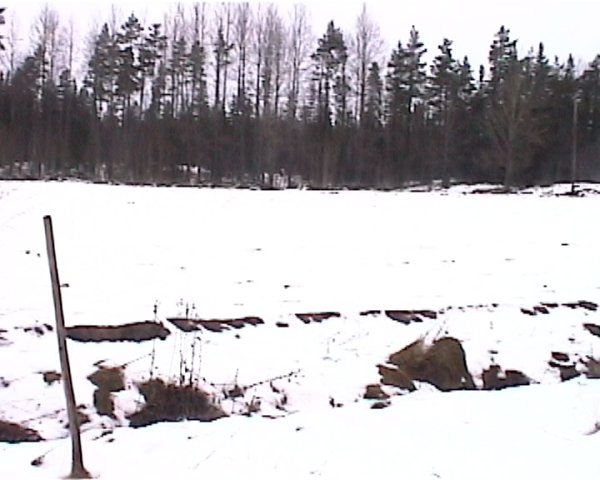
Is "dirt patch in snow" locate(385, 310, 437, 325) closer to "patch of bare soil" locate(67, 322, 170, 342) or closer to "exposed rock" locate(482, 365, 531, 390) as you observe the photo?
"exposed rock" locate(482, 365, 531, 390)

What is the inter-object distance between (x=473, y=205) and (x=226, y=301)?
12.2 meters

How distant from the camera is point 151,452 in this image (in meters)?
4.72

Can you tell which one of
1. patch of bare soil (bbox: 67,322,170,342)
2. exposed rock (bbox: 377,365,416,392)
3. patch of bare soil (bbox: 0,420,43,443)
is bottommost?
patch of bare soil (bbox: 0,420,43,443)

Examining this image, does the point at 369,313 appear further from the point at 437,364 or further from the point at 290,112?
the point at 290,112

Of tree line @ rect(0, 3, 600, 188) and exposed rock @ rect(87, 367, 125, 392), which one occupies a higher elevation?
tree line @ rect(0, 3, 600, 188)

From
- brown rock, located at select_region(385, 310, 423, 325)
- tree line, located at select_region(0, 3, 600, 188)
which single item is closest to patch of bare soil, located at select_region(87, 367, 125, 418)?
brown rock, located at select_region(385, 310, 423, 325)

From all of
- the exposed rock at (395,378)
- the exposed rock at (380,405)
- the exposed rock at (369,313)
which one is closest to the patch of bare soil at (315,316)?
the exposed rock at (369,313)

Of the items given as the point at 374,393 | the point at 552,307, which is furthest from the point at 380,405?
the point at 552,307

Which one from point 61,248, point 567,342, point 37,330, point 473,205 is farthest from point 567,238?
point 37,330

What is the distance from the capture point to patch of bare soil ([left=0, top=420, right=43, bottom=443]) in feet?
18.0

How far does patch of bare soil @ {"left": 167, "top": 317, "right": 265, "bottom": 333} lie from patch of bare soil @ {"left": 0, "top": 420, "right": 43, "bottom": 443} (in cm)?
233

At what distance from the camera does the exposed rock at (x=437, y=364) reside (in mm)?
7219

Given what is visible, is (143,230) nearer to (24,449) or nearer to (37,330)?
(37,330)

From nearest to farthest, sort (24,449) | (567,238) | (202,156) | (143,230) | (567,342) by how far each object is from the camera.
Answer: (24,449)
(567,342)
(143,230)
(567,238)
(202,156)
